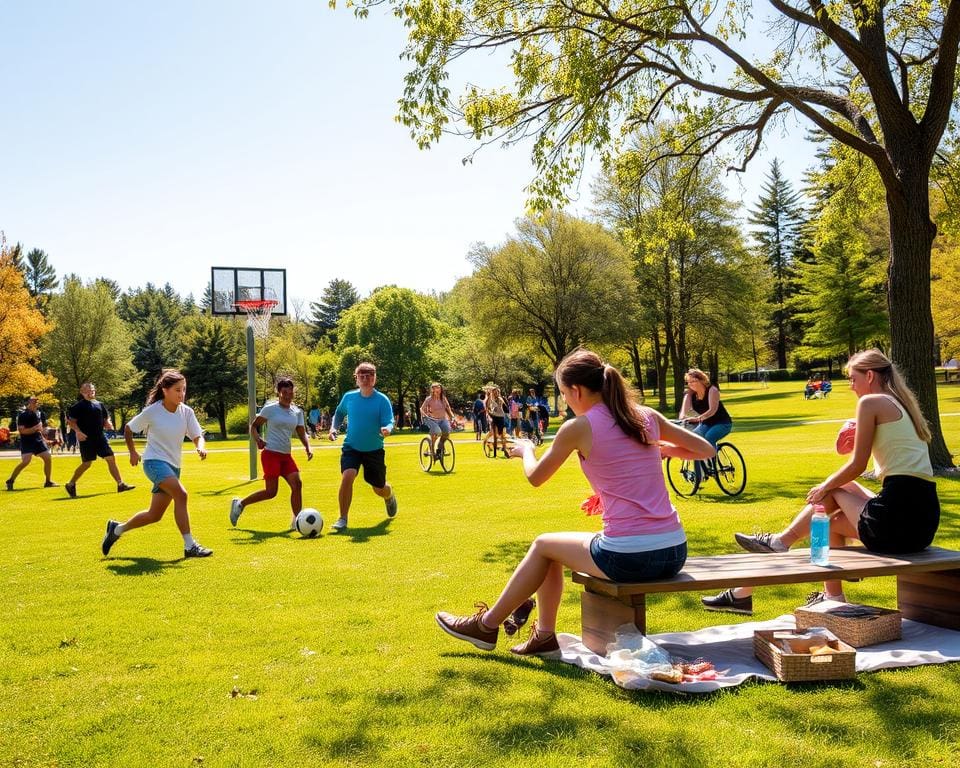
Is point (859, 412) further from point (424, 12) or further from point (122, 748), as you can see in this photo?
point (424, 12)

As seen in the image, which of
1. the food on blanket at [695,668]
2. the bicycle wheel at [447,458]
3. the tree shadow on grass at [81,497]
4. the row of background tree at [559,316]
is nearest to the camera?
the food on blanket at [695,668]

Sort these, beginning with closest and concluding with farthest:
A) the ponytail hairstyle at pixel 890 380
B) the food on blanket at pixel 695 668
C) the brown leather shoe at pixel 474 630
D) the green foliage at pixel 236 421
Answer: the food on blanket at pixel 695 668, the brown leather shoe at pixel 474 630, the ponytail hairstyle at pixel 890 380, the green foliage at pixel 236 421

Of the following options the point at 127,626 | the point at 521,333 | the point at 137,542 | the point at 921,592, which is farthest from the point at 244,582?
the point at 521,333

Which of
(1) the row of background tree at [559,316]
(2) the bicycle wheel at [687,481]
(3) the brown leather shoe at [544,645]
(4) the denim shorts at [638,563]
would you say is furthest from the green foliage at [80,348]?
(4) the denim shorts at [638,563]

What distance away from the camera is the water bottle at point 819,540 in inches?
197

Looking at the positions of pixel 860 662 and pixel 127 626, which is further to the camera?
pixel 127 626

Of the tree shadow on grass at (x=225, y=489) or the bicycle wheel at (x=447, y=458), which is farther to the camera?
the bicycle wheel at (x=447, y=458)

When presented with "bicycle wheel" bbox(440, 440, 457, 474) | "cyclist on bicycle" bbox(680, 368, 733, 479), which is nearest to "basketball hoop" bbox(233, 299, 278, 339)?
"bicycle wheel" bbox(440, 440, 457, 474)

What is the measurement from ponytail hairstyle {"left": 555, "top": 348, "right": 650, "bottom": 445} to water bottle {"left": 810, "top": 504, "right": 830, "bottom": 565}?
1.40 meters

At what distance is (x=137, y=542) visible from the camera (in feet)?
32.2

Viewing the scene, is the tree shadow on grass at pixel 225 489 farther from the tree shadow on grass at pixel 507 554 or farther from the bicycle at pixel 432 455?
the tree shadow on grass at pixel 507 554

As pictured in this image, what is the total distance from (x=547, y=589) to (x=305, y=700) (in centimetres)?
151

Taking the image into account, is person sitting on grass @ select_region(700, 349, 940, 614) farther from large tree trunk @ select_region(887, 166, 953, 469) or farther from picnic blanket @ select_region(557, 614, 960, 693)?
large tree trunk @ select_region(887, 166, 953, 469)

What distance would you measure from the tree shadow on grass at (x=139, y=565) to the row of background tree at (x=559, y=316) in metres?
22.0
